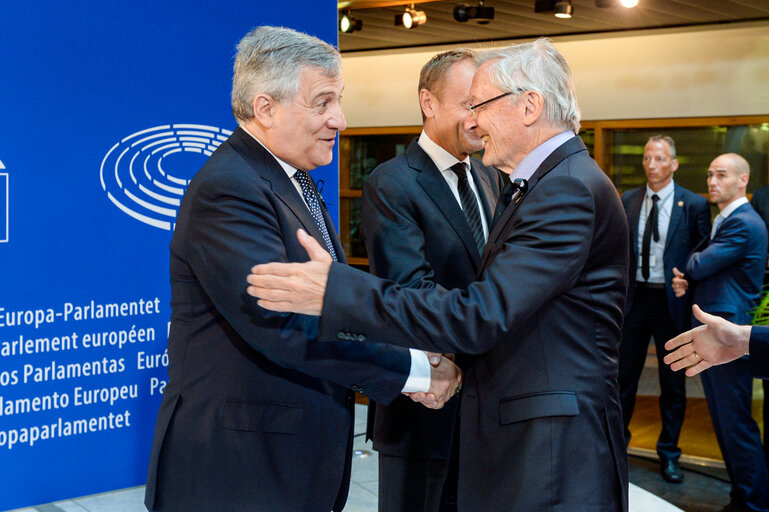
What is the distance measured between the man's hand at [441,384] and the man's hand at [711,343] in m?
0.57

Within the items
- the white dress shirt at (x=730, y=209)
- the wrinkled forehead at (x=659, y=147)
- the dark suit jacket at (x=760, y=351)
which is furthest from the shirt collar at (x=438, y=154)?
the wrinkled forehead at (x=659, y=147)

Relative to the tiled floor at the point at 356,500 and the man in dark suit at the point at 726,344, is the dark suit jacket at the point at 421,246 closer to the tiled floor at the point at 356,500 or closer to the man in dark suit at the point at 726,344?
the man in dark suit at the point at 726,344

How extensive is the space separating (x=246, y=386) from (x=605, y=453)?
0.82 meters

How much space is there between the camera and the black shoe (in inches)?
205

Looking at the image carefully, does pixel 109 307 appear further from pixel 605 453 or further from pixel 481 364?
pixel 605 453

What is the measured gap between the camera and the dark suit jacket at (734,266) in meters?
5.04

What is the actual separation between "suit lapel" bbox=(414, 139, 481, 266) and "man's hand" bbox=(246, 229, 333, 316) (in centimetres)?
100

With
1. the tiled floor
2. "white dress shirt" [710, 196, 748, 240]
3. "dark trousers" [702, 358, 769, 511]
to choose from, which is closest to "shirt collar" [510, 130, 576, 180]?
the tiled floor

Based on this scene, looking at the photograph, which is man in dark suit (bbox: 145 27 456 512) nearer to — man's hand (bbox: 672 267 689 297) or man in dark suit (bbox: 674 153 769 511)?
man in dark suit (bbox: 674 153 769 511)

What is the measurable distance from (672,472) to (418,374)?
3722 millimetres

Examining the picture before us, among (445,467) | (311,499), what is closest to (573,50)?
(445,467)

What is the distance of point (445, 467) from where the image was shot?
102 inches

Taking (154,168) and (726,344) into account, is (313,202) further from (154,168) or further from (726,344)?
(154,168)

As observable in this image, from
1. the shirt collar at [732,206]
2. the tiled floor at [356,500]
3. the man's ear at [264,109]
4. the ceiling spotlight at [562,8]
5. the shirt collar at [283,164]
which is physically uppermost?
the ceiling spotlight at [562,8]
